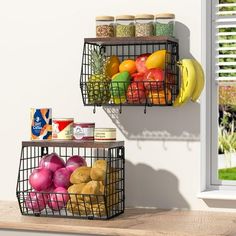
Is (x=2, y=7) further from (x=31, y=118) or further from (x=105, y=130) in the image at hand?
(x=105, y=130)

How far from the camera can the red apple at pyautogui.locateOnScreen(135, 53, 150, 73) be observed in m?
3.19

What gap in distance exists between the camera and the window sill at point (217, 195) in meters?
3.19

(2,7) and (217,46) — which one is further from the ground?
(2,7)

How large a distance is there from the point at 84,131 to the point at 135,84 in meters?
0.31

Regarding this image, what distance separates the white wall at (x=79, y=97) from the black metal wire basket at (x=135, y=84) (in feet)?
0.38

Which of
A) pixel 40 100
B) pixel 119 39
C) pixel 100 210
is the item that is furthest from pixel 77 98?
pixel 100 210

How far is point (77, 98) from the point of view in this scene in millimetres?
3469

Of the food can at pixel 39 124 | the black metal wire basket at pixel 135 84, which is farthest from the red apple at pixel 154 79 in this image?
the food can at pixel 39 124

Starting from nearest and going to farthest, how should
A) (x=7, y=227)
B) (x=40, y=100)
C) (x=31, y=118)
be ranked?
(x=7, y=227), (x=31, y=118), (x=40, y=100)

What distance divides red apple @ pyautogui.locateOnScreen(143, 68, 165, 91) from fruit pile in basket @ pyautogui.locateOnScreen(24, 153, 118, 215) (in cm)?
38

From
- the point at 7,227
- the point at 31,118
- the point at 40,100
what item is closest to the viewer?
the point at 7,227

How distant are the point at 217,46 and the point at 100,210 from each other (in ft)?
3.06

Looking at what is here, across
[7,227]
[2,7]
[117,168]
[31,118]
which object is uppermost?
[2,7]

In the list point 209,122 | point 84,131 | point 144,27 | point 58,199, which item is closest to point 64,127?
point 84,131
